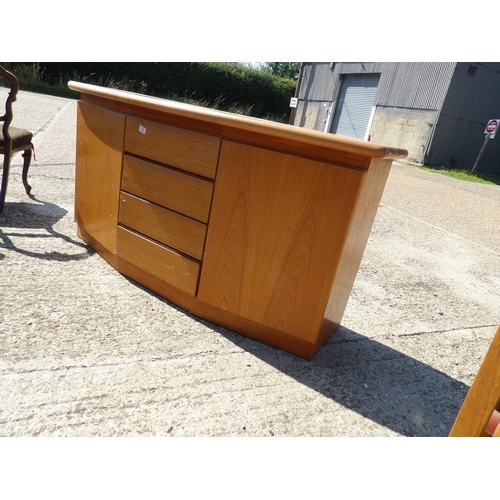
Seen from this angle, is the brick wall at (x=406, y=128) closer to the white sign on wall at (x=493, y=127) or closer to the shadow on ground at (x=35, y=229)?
the white sign on wall at (x=493, y=127)

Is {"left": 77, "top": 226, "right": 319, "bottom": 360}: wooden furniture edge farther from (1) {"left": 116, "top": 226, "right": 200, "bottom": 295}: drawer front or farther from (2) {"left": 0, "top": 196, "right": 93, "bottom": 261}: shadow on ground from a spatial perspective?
(2) {"left": 0, "top": 196, "right": 93, "bottom": 261}: shadow on ground

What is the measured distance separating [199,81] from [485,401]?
20715 millimetres

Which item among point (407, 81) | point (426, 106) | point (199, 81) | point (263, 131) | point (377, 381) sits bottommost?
point (377, 381)

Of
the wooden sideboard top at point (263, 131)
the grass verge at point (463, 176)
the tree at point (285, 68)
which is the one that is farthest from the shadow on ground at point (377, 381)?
the tree at point (285, 68)

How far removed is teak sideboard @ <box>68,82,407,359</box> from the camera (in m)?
1.93

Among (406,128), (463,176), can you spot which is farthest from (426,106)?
(463,176)

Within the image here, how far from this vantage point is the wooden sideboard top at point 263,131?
1731 mm

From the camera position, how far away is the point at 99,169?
2.83 m

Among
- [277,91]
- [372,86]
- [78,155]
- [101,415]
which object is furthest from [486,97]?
[101,415]

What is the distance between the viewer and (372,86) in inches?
652

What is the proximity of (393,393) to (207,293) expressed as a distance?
117cm

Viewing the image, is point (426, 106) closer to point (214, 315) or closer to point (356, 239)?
point (356, 239)

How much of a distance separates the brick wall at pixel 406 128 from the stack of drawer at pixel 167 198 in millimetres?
12664

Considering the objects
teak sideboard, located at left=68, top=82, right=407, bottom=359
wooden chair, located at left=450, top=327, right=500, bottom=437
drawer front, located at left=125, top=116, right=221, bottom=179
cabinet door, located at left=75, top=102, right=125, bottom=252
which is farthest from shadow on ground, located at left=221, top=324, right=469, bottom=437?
cabinet door, located at left=75, top=102, right=125, bottom=252
